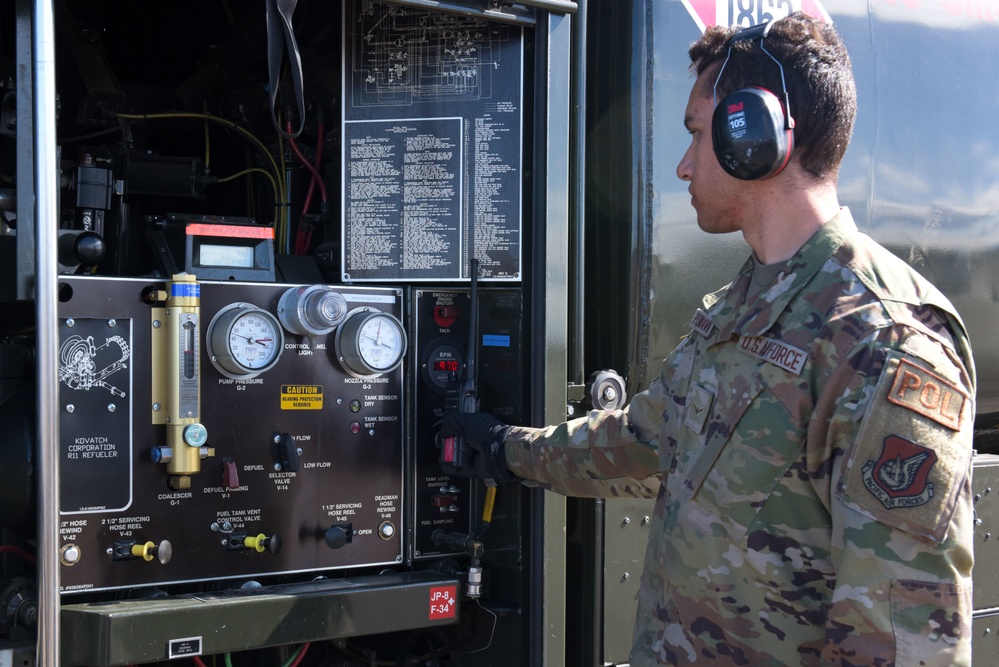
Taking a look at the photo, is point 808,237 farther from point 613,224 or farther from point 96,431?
point 96,431

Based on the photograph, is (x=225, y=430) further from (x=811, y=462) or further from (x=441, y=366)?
(x=811, y=462)

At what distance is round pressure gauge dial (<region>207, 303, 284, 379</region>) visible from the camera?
96.8 inches

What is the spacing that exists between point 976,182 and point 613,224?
4.82ft

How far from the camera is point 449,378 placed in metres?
2.81

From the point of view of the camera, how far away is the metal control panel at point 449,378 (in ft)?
9.09

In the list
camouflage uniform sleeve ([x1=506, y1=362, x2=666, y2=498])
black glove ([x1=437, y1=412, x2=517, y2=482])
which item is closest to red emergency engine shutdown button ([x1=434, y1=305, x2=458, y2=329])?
black glove ([x1=437, y1=412, x2=517, y2=482])

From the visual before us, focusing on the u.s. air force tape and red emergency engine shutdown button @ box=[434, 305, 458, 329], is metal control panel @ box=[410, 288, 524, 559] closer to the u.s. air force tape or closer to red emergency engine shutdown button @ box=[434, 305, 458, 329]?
red emergency engine shutdown button @ box=[434, 305, 458, 329]

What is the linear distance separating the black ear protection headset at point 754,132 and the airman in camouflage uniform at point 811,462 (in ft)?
0.23

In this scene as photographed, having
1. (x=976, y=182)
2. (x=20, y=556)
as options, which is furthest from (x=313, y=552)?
(x=976, y=182)

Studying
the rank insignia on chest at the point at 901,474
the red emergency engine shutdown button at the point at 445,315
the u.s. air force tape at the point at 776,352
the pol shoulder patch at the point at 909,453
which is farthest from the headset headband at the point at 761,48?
the red emergency engine shutdown button at the point at 445,315

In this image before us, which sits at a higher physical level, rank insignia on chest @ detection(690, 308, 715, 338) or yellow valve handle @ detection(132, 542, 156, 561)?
rank insignia on chest @ detection(690, 308, 715, 338)

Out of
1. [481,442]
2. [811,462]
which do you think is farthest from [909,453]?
[481,442]

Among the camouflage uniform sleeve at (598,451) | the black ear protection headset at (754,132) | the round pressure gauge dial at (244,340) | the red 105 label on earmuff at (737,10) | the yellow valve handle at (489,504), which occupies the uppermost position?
the red 105 label on earmuff at (737,10)

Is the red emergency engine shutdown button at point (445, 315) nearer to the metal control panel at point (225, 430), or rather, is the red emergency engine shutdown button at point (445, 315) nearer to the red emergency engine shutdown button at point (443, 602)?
the metal control panel at point (225, 430)
